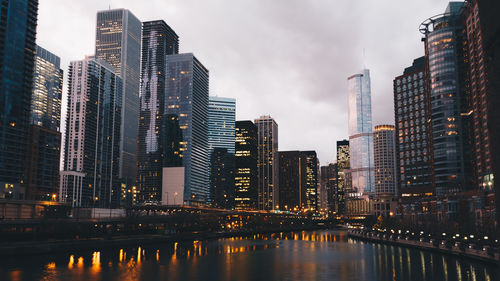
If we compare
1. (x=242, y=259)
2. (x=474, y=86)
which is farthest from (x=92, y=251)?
(x=474, y=86)

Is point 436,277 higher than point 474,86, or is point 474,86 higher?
point 474,86

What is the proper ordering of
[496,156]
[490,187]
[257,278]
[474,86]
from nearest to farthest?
1. [496,156]
2. [257,278]
3. [490,187]
4. [474,86]

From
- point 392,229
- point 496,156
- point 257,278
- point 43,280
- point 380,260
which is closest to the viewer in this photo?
point 496,156

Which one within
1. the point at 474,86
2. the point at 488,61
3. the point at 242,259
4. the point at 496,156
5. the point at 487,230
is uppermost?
the point at 474,86

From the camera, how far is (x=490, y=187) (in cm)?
15375

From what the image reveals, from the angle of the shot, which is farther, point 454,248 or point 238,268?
point 454,248

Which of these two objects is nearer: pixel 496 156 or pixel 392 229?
pixel 496 156

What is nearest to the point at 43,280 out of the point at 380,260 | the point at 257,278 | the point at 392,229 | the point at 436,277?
the point at 257,278

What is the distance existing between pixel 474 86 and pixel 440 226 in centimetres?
9179

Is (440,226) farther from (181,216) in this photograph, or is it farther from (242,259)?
(181,216)

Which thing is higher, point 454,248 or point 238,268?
point 454,248

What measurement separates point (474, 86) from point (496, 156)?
206867 mm

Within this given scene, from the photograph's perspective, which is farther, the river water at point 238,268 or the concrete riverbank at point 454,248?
the concrete riverbank at point 454,248

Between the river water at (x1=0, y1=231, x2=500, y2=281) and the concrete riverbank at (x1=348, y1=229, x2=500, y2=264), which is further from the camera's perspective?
the concrete riverbank at (x1=348, y1=229, x2=500, y2=264)
